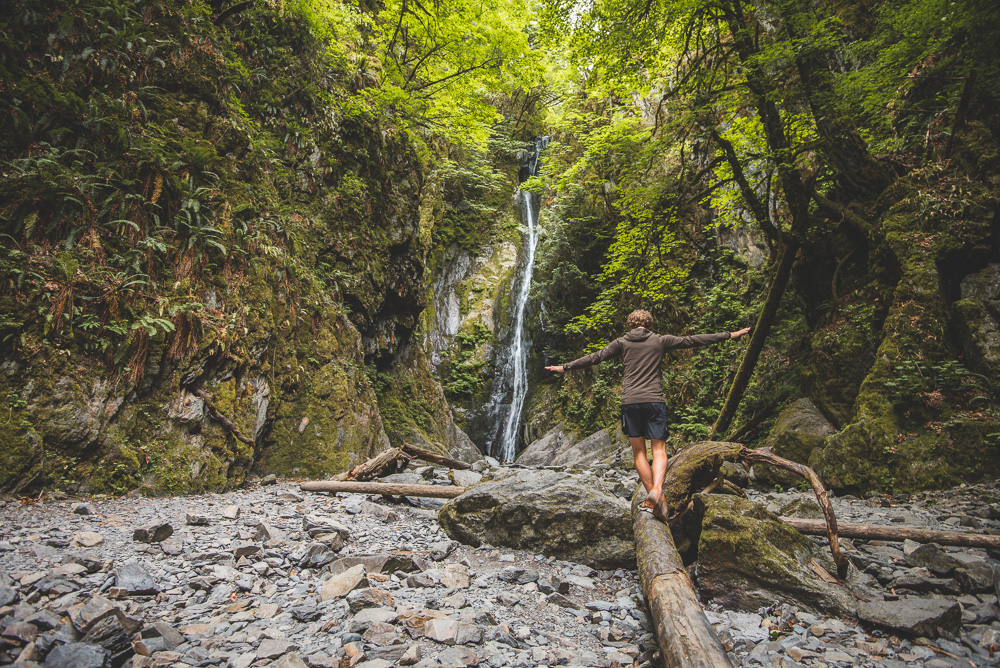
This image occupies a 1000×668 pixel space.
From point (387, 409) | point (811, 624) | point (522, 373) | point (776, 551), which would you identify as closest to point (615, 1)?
point (776, 551)

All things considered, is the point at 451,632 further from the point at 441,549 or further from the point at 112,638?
the point at 112,638

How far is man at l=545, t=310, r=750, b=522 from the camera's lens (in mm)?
3994

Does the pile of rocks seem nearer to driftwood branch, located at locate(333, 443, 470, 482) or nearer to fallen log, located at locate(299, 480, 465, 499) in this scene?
fallen log, located at locate(299, 480, 465, 499)

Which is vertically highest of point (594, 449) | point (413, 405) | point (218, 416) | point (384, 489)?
point (218, 416)

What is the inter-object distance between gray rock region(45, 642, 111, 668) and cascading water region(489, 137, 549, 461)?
15160 mm

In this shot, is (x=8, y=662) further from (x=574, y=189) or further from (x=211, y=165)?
(x=574, y=189)

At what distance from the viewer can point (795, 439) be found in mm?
6961

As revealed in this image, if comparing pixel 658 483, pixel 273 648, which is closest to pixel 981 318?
pixel 658 483

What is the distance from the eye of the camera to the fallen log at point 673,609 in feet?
6.15

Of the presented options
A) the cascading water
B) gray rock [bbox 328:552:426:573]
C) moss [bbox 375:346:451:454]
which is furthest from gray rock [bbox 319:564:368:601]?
the cascading water

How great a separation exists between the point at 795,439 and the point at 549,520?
17.3 feet

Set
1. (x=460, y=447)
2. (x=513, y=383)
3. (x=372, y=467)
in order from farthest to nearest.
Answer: (x=513, y=383) → (x=460, y=447) → (x=372, y=467)

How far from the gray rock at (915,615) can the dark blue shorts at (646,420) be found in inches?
70.1

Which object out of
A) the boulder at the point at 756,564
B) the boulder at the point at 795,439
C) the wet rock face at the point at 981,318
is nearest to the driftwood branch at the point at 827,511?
the boulder at the point at 756,564
